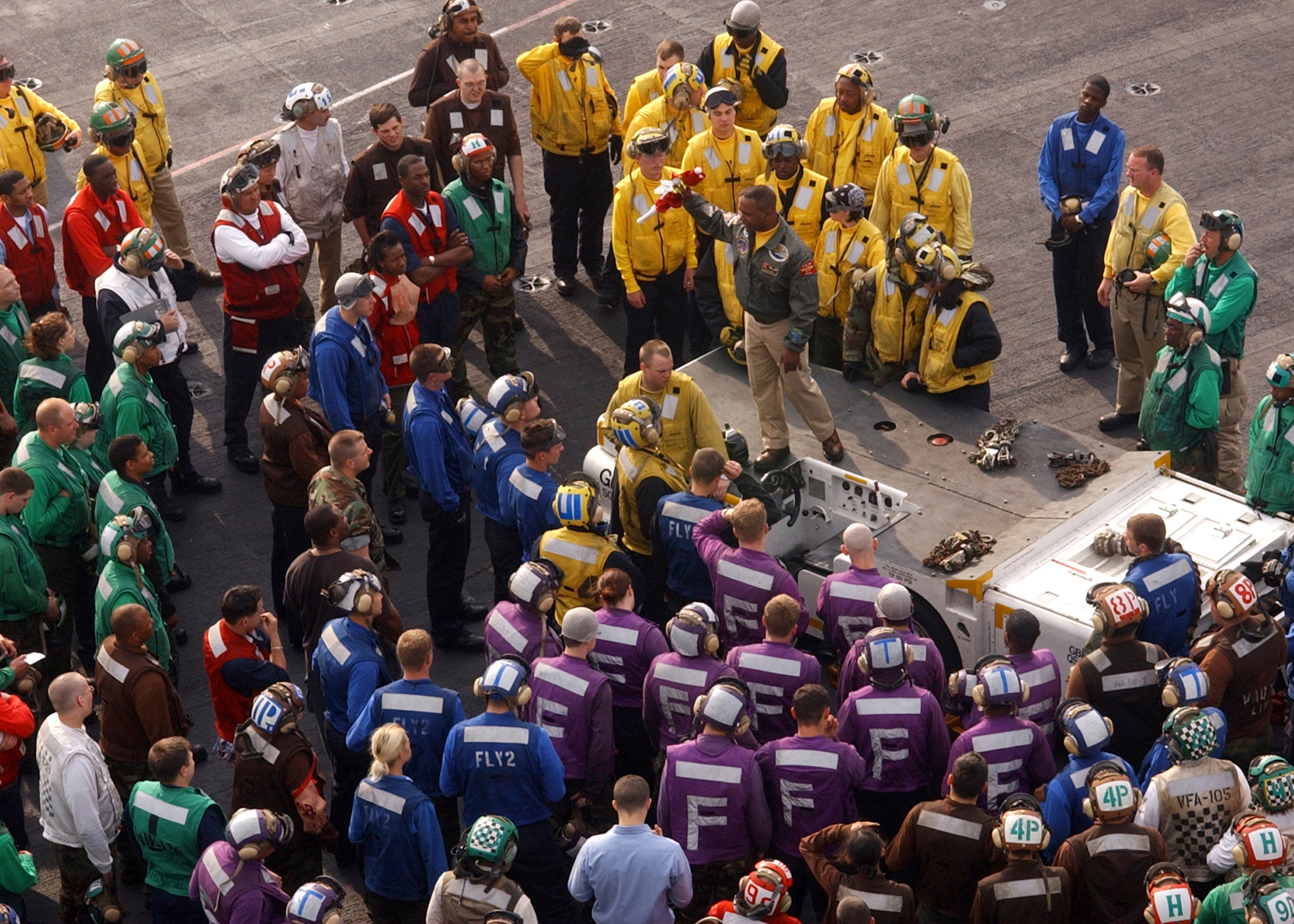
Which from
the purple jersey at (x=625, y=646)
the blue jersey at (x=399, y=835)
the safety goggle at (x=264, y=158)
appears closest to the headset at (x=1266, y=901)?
the purple jersey at (x=625, y=646)

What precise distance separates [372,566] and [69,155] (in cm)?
954

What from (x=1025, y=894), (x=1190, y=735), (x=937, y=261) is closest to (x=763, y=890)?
(x=1025, y=894)

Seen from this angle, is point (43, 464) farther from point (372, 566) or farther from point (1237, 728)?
point (1237, 728)

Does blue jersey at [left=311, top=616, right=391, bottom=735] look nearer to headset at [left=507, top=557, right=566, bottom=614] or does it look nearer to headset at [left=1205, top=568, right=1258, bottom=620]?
headset at [left=507, top=557, right=566, bottom=614]

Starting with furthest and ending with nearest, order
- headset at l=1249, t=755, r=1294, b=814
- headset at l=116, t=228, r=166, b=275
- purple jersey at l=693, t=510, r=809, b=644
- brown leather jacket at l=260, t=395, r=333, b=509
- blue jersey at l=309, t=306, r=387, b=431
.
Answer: headset at l=116, t=228, r=166, b=275 → blue jersey at l=309, t=306, r=387, b=431 → brown leather jacket at l=260, t=395, r=333, b=509 → purple jersey at l=693, t=510, r=809, b=644 → headset at l=1249, t=755, r=1294, b=814

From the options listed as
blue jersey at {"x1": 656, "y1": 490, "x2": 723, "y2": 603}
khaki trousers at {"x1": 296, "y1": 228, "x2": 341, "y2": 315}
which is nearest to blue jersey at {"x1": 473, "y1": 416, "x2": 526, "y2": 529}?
blue jersey at {"x1": 656, "y1": 490, "x2": 723, "y2": 603}

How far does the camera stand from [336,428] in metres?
11.7

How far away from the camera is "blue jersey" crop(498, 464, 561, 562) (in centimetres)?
1037

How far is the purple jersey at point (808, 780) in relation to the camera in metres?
8.30

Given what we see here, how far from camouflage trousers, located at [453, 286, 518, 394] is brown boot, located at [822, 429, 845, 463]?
125 inches

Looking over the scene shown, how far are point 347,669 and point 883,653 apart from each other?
2.94 metres

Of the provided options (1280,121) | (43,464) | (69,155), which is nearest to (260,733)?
(43,464)

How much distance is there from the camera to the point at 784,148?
1247cm

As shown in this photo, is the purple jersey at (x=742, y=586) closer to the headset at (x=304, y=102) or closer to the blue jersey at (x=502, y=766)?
the blue jersey at (x=502, y=766)
